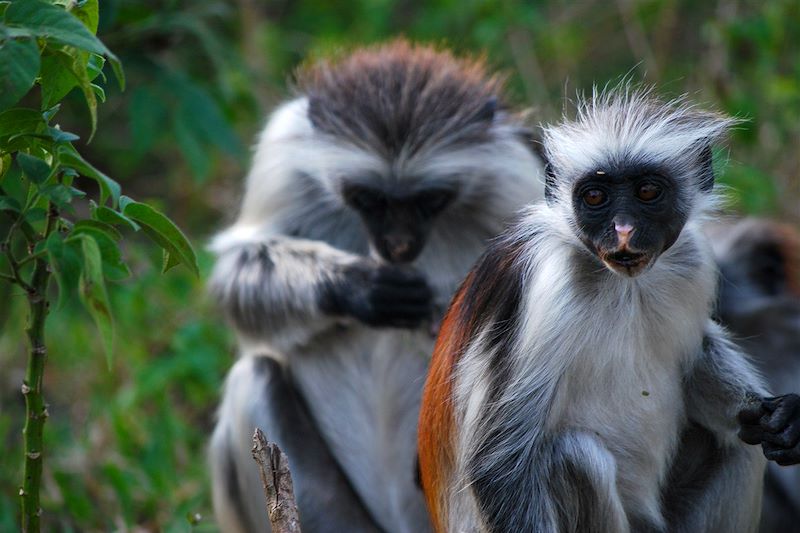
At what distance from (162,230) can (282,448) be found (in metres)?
2.30

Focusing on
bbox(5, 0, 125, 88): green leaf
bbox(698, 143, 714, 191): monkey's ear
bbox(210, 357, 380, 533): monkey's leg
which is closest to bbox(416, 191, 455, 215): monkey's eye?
bbox(210, 357, 380, 533): monkey's leg

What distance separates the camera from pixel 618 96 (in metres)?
3.99

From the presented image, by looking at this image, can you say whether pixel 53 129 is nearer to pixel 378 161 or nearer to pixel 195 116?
pixel 378 161

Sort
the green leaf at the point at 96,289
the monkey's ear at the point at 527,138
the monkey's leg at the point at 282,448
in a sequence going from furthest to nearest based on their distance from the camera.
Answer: the monkey's ear at the point at 527,138 → the monkey's leg at the point at 282,448 → the green leaf at the point at 96,289

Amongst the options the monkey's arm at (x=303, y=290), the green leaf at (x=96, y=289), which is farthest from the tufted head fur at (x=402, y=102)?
the green leaf at (x=96, y=289)

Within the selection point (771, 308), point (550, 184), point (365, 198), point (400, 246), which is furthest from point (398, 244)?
point (771, 308)

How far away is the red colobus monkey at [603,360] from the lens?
3.65m

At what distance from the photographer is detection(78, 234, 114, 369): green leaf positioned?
2.99m

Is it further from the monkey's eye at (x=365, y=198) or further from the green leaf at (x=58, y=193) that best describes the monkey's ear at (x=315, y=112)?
the green leaf at (x=58, y=193)

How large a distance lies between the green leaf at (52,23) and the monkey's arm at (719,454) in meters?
2.23

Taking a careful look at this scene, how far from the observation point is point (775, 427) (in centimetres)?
372

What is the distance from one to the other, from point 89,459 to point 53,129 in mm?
3863

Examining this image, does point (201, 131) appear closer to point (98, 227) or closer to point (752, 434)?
point (98, 227)

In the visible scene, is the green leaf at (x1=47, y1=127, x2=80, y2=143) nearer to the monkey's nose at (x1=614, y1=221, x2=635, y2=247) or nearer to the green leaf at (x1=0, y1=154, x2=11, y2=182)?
the green leaf at (x1=0, y1=154, x2=11, y2=182)
